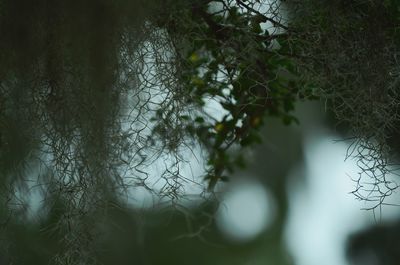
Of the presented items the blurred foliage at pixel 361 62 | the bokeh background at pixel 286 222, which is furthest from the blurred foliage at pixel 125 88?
the bokeh background at pixel 286 222

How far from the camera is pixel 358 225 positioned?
10.9ft

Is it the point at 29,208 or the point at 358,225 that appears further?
the point at 358,225

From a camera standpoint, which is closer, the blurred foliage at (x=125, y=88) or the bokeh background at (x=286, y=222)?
the blurred foliage at (x=125, y=88)

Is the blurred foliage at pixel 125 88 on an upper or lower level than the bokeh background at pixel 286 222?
lower

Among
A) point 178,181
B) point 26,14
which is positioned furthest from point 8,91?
point 178,181

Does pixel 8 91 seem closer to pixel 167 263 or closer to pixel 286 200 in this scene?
pixel 167 263

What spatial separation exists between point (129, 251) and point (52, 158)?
2.55 feet

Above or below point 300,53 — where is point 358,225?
above

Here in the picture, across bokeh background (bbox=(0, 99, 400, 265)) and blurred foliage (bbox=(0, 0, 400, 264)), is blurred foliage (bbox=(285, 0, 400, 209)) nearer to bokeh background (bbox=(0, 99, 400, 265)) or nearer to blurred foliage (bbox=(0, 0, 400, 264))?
blurred foliage (bbox=(0, 0, 400, 264))

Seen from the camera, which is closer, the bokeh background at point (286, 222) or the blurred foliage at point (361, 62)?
the blurred foliage at point (361, 62)

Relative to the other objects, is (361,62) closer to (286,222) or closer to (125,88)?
(125,88)

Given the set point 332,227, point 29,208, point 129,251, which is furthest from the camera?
point 332,227

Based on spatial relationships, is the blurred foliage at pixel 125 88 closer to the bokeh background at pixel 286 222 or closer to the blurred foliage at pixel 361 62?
the blurred foliage at pixel 361 62

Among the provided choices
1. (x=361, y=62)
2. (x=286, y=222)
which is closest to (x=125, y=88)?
(x=361, y=62)
